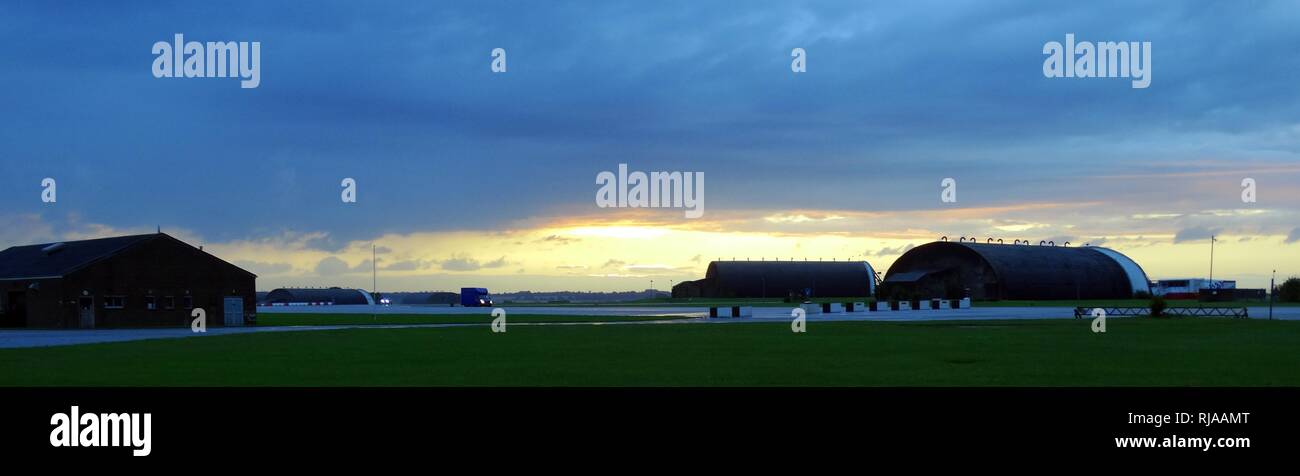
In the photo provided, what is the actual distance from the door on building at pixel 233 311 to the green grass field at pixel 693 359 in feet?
87.3

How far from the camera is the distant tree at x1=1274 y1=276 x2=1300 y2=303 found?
11706cm

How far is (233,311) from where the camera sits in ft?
237

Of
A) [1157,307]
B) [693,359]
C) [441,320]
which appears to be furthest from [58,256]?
[1157,307]

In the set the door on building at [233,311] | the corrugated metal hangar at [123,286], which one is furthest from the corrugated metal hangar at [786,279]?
the door on building at [233,311]

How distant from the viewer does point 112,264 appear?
224 feet

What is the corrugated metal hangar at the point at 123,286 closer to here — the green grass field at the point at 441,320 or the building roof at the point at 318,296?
the green grass field at the point at 441,320

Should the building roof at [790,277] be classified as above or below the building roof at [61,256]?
below

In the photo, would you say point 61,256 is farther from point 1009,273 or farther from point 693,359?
point 1009,273

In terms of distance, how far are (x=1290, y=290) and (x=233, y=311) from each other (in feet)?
362

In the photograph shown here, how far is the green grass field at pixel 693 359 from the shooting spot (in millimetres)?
24781
